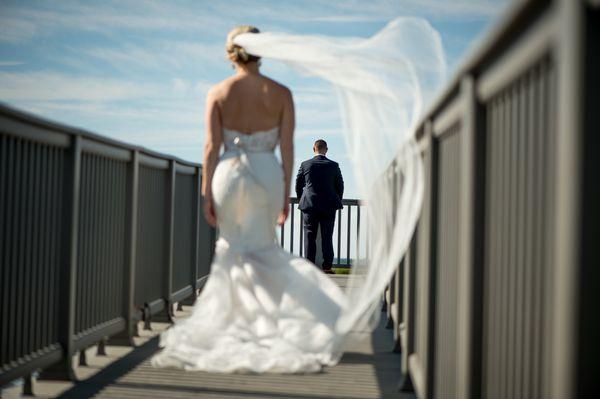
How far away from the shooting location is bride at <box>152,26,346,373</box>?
5184 millimetres

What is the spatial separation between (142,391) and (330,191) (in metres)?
7.11

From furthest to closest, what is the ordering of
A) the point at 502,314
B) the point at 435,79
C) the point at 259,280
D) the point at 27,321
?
the point at 259,280, the point at 435,79, the point at 27,321, the point at 502,314

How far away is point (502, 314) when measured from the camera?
7.32ft

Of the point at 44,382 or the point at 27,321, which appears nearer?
the point at 27,321

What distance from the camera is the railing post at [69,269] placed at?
4449 mm

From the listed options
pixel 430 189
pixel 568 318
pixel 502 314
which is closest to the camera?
pixel 568 318

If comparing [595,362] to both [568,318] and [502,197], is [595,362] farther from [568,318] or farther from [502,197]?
[502,197]

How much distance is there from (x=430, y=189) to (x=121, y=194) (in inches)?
107

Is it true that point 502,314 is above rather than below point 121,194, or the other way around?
below

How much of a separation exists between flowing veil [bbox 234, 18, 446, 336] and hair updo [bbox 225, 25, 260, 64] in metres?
0.69

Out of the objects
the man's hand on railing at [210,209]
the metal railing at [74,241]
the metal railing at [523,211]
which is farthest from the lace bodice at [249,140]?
the metal railing at [523,211]

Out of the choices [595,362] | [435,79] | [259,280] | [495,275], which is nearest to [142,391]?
[259,280]

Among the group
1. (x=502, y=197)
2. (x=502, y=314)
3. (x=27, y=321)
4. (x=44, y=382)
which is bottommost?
(x=44, y=382)

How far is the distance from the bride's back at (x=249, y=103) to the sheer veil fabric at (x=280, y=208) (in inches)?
2.9
